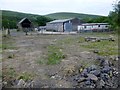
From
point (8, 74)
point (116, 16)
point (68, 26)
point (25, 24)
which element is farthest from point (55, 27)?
point (8, 74)

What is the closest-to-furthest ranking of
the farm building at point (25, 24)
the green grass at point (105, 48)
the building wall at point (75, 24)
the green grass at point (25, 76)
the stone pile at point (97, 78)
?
1. the stone pile at point (97, 78)
2. the green grass at point (25, 76)
3. the green grass at point (105, 48)
4. the farm building at point (25, 24)
5. the building wall at point (75, 24)

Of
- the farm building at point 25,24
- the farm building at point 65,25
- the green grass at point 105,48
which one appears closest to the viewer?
the green grass at point 105,48

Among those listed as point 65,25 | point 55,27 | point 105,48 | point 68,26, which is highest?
point 65,25

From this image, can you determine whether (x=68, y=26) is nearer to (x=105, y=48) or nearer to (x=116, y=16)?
(x=116, y=16)

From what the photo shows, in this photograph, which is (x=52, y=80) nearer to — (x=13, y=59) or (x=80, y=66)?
(x=80, y=66)

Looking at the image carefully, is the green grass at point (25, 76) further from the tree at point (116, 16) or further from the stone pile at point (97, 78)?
the tree at point (116, 16)

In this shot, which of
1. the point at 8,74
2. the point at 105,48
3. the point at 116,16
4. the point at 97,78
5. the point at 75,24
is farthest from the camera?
the point at 75,24

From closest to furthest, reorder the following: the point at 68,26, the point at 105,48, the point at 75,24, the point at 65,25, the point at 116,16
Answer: the point at 105,48 → the point at 116,16 → the point at 65,25 → the point at 68,26 → the point at 75,24

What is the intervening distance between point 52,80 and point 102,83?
1.54m

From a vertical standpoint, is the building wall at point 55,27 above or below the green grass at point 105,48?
above

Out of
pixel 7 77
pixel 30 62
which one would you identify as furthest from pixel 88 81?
pixel 30 62

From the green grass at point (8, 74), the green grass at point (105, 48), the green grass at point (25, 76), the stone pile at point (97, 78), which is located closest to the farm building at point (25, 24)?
the green grass at point (105, 48)

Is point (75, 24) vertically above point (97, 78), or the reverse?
point (75, 24)

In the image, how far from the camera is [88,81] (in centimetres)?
696
